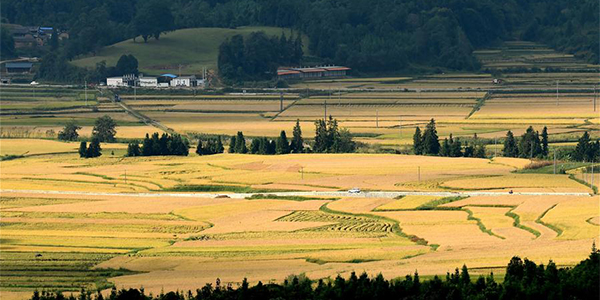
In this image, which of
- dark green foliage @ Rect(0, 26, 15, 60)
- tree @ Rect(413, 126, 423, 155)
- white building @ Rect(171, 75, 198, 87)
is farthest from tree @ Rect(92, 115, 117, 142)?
dark green foliage @ Rect(0, 26, 15, 60)

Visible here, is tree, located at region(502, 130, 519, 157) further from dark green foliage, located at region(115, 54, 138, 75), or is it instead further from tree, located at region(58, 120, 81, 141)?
dark green foliage, located at region(115, 54, 138, 75)

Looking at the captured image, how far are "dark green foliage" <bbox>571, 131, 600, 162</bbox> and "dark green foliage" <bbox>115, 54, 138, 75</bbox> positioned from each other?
68263 mm

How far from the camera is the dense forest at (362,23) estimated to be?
163 metres

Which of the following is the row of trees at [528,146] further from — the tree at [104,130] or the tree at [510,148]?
the tree at [104,130]

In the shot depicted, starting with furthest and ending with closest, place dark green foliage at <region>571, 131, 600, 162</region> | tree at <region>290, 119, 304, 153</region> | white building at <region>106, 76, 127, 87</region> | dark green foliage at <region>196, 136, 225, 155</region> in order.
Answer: white building at <region>106, 76, 127, 87</region> < tree at <region>290, 119, 304, 153</region> < dark green foliage at <region>196, 136, 225, 155</region> < dark green foliage at <region>571, 131, 600, 162</region>

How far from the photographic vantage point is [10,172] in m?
88.2

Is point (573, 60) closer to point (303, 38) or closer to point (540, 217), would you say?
point (303, 38)

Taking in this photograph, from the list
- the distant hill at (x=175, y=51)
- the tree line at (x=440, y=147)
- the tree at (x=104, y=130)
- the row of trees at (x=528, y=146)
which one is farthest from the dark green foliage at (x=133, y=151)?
the distant hill at (x=175, y=51)

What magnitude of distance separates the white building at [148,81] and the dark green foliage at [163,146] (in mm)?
46699

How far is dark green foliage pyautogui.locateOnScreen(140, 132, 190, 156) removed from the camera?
96.2 metres

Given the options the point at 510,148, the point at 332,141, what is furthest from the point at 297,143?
the point at 510,148

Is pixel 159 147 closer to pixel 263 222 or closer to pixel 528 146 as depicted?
pixel 528 146

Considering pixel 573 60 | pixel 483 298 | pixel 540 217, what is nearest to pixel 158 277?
pixel 483 298

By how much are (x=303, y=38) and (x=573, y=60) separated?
32340 mm
